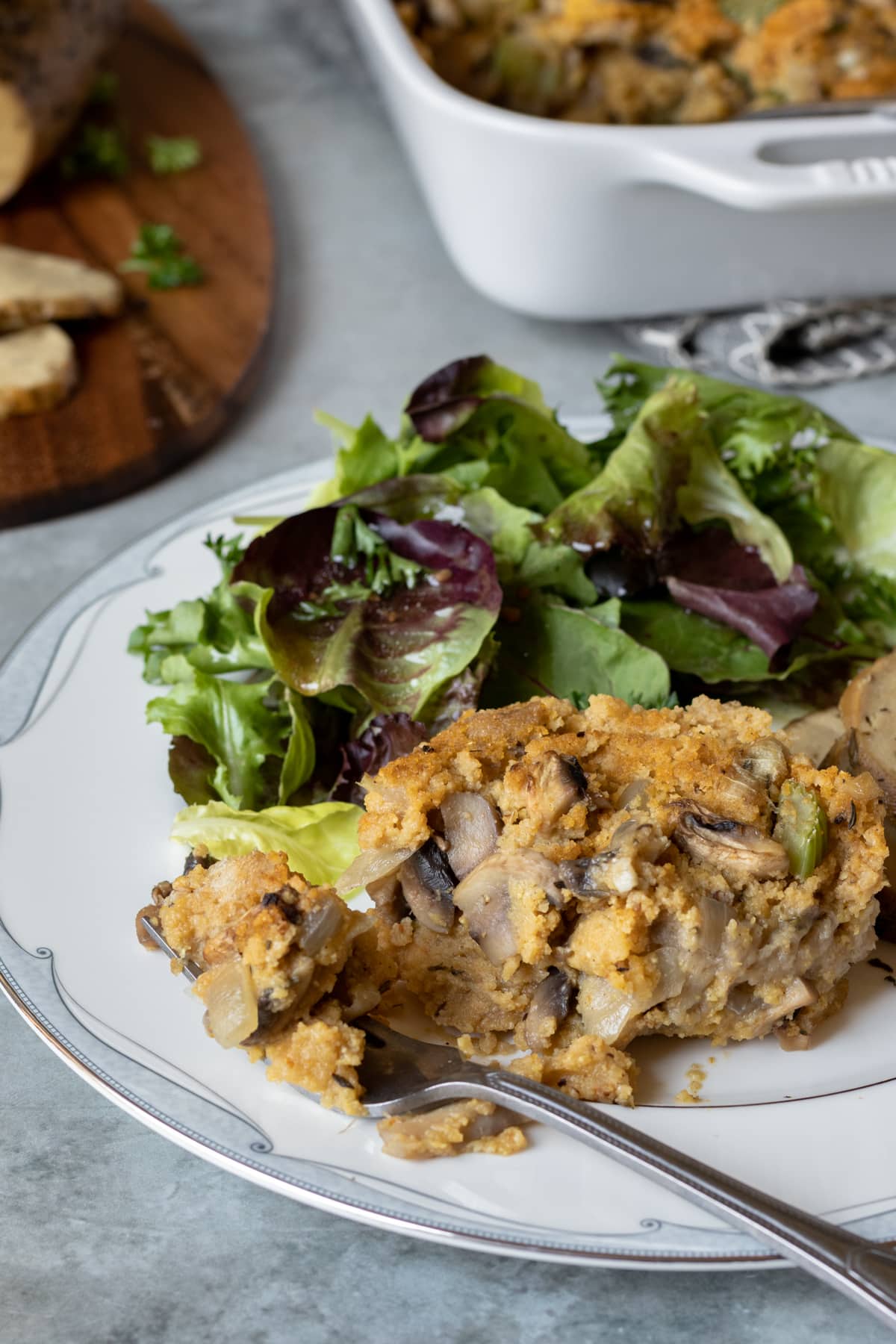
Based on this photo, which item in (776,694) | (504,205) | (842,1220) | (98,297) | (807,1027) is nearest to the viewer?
(842,1220)

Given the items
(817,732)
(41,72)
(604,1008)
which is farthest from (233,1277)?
(41,72)

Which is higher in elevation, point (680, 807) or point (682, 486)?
point (680, 807)

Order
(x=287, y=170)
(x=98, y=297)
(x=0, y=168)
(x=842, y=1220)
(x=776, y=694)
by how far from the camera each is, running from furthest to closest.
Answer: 1. (x=287, y=170)
2. (x=0, y=168)
3. (x=98, y=297)
4. (x=776, y=694)
5. (x=842, y=1220)

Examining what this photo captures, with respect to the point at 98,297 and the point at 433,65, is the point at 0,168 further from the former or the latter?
the point at 433,65

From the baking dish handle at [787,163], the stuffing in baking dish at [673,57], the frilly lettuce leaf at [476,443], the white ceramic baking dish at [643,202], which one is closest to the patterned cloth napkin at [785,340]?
the white ceramic baking dish at [643,202]

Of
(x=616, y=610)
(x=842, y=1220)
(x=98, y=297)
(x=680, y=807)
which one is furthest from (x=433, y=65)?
(x=842, y=1220)

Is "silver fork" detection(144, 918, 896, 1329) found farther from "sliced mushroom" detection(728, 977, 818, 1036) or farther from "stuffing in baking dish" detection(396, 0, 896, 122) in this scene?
"stuffing in baking dish" detection(396, 0, 896, 122)

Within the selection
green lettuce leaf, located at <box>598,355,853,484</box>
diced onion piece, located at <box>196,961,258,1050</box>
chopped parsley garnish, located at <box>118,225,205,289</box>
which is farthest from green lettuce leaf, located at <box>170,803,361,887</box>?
chopped parsley garnish, located at <box>118,225,205,289</box>
